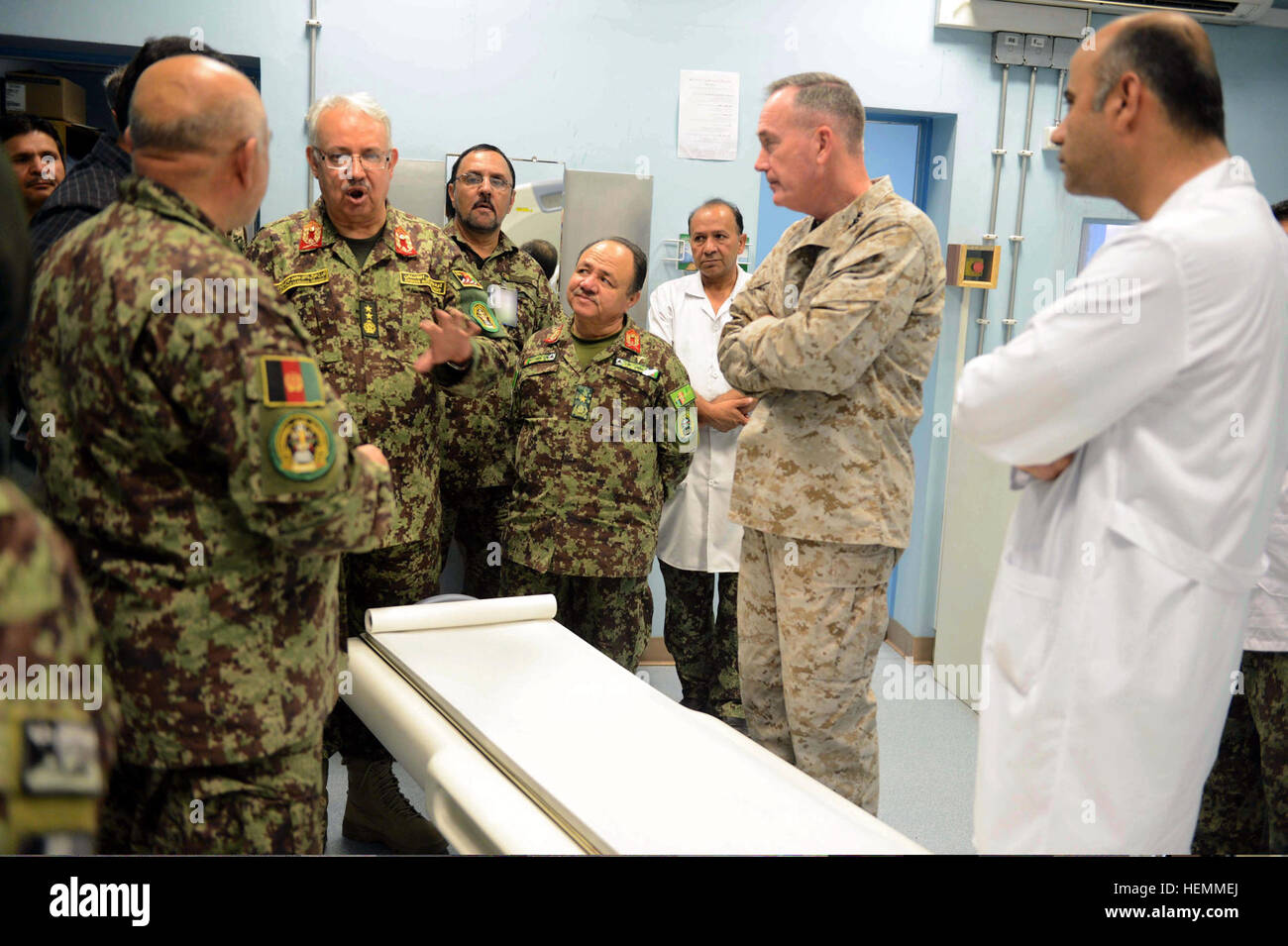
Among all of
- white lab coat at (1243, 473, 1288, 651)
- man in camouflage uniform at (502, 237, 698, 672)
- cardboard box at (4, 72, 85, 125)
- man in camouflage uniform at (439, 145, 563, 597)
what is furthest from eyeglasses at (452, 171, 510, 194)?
white lab coat at (1243, 473, 1288, 651)

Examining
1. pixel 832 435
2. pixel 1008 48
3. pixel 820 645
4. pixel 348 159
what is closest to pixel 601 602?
pixel 820 645

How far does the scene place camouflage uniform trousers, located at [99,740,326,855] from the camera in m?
1.46

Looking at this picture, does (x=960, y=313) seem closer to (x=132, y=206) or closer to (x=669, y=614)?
(x=669, y=614)

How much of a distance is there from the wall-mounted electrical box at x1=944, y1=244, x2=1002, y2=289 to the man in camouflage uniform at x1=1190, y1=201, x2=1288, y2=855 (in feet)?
6.94

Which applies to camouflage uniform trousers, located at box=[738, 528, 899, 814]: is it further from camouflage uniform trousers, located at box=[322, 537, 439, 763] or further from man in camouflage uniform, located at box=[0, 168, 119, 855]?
man in camouflage uniform, located at box=[0, 168, 119, 855]

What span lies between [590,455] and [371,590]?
0.81 m

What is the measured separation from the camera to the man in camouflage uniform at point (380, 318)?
2469 millimetres

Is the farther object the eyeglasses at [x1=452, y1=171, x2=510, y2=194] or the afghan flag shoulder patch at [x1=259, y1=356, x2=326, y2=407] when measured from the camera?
the eyeglasses at [x1=452, y1=171, x2=510, y2=194]

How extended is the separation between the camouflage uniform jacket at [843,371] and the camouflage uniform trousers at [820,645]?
0.24 feet

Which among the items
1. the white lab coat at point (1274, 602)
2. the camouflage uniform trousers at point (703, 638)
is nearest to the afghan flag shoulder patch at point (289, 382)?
the white lab coat at point (1274, 602)

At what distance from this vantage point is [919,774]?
3.29 m

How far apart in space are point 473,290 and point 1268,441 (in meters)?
1.81

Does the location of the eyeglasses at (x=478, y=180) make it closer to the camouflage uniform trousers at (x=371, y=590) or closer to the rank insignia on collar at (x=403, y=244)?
the rank insignia on collar at (x=403, y=244)
